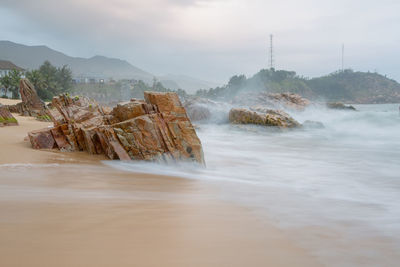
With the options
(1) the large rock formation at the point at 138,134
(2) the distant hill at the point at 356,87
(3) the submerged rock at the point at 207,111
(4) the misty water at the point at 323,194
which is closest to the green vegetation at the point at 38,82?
(3) the submerged rock at the point at 207,111

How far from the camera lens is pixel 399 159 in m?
8.70

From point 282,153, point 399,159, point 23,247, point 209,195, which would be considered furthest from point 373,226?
point 399,159

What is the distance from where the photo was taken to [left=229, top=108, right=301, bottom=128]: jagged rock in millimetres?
17062

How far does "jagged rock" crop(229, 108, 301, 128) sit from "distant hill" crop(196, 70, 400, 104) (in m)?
69.9

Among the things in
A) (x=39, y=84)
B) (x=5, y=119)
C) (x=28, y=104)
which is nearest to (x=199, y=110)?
(x=28, y=104)

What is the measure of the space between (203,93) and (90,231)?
94338 mm

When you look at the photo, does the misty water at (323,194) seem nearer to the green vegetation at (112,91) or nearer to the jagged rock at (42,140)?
the jagged rock at (42,140)

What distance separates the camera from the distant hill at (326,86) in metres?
92.2

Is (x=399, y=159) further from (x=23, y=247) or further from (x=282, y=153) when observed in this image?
(x=23, y=247)

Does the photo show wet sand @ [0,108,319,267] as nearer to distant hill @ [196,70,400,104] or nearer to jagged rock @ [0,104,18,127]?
jagged rock @ [0,104,18,127]

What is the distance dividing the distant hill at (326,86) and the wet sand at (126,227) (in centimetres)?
8514

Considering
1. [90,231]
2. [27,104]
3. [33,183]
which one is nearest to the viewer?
[90,231]

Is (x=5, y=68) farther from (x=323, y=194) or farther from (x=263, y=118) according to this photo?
(x=323, y=194)

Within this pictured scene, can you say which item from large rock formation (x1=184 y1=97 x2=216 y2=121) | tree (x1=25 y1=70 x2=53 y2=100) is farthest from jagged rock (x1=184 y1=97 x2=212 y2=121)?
tree (x1=25 y1=70 x2=53 y2=100)
